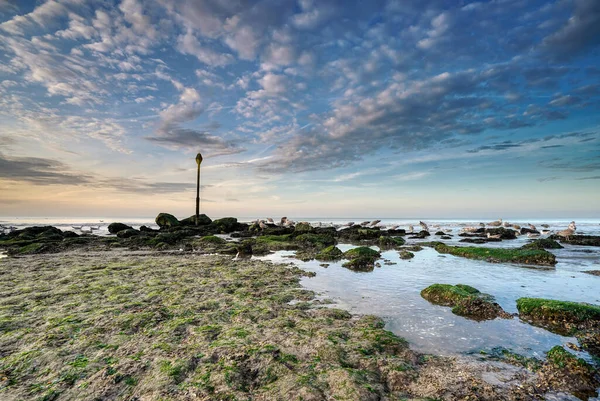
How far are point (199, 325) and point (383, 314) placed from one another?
4.36 meters

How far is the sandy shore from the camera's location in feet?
13.1

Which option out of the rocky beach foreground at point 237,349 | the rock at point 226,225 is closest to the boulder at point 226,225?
the rock at point 226,225

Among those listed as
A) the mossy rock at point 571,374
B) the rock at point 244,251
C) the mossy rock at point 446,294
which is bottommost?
the mossy rock at point 571,374

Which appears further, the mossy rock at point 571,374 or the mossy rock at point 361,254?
the mossy rock at point 361,254

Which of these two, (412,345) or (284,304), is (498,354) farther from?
(284,304)

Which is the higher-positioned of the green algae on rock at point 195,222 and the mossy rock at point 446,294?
the green algae on rock at point 195,222

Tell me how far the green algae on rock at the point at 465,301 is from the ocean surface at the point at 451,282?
0.28 meters

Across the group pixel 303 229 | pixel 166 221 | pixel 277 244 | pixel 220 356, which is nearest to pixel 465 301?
pixel 220 356

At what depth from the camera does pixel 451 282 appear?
1069 centimetres

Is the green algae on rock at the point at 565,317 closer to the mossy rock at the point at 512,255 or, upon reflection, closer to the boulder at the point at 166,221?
the mossy rock at the point at 512,255

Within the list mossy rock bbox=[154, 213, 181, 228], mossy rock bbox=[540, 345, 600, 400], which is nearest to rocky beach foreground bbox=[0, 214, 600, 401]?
mossy rock bbox=[540, 345, 600, 400]

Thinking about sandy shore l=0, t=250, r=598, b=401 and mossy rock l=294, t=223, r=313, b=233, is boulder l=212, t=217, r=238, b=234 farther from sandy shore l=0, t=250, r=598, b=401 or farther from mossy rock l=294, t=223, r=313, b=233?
sandy shore l=0, t=250, r=598, b=401

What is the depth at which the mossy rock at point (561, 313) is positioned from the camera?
661 cm

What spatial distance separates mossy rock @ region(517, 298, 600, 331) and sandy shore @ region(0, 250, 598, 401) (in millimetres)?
2716
